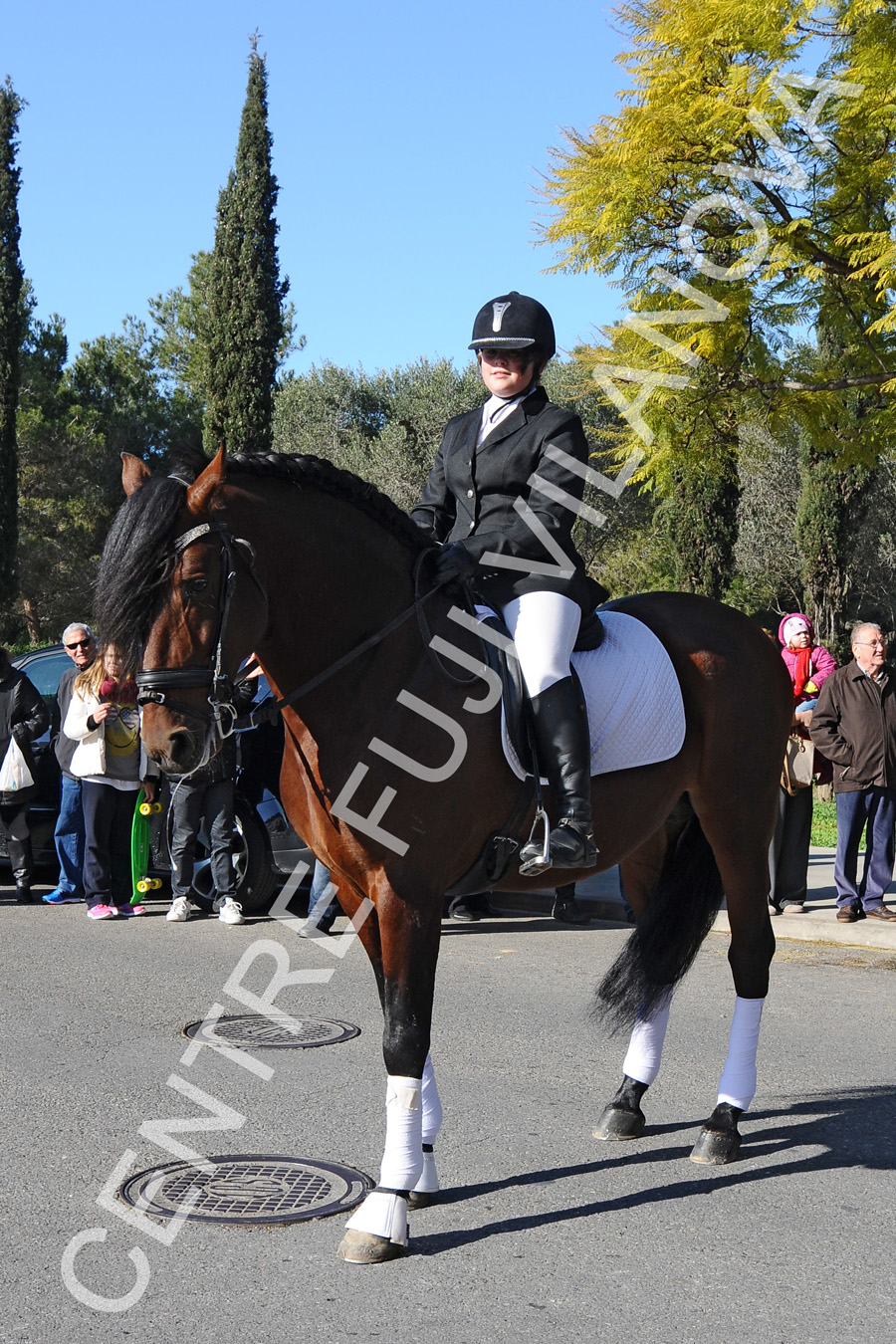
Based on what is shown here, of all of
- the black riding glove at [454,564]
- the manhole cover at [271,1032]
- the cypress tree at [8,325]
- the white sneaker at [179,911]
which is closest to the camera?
the black riding glove at [454,564]

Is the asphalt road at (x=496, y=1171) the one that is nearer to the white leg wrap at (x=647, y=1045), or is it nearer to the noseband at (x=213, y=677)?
the white leg wrap at (x=647, y=1045)

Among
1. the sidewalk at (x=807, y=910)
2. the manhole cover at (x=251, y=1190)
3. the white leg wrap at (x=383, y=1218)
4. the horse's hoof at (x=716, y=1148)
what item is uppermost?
the white leg wrap at (x=383, y=1218)

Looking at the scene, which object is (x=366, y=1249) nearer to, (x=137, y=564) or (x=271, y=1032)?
(x=137, y=564)

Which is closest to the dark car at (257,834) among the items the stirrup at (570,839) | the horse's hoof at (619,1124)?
the horse's hoof at (619,1124)

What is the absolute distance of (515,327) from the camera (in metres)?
4.50

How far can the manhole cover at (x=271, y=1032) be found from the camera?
609cm

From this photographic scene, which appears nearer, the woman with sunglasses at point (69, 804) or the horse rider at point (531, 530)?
the horse rider at point (531, 530)

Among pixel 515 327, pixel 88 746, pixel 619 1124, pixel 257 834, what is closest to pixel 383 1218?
pixel 619 1124

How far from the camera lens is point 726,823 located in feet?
16.3

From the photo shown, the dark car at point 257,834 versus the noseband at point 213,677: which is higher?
the noseband at point 213,677

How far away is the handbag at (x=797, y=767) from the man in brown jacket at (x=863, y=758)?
0.49 ft

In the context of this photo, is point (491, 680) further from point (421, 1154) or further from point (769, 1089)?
point (769, 1089)

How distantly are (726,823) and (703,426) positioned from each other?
28.7 ft

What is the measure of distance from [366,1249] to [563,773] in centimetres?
155
